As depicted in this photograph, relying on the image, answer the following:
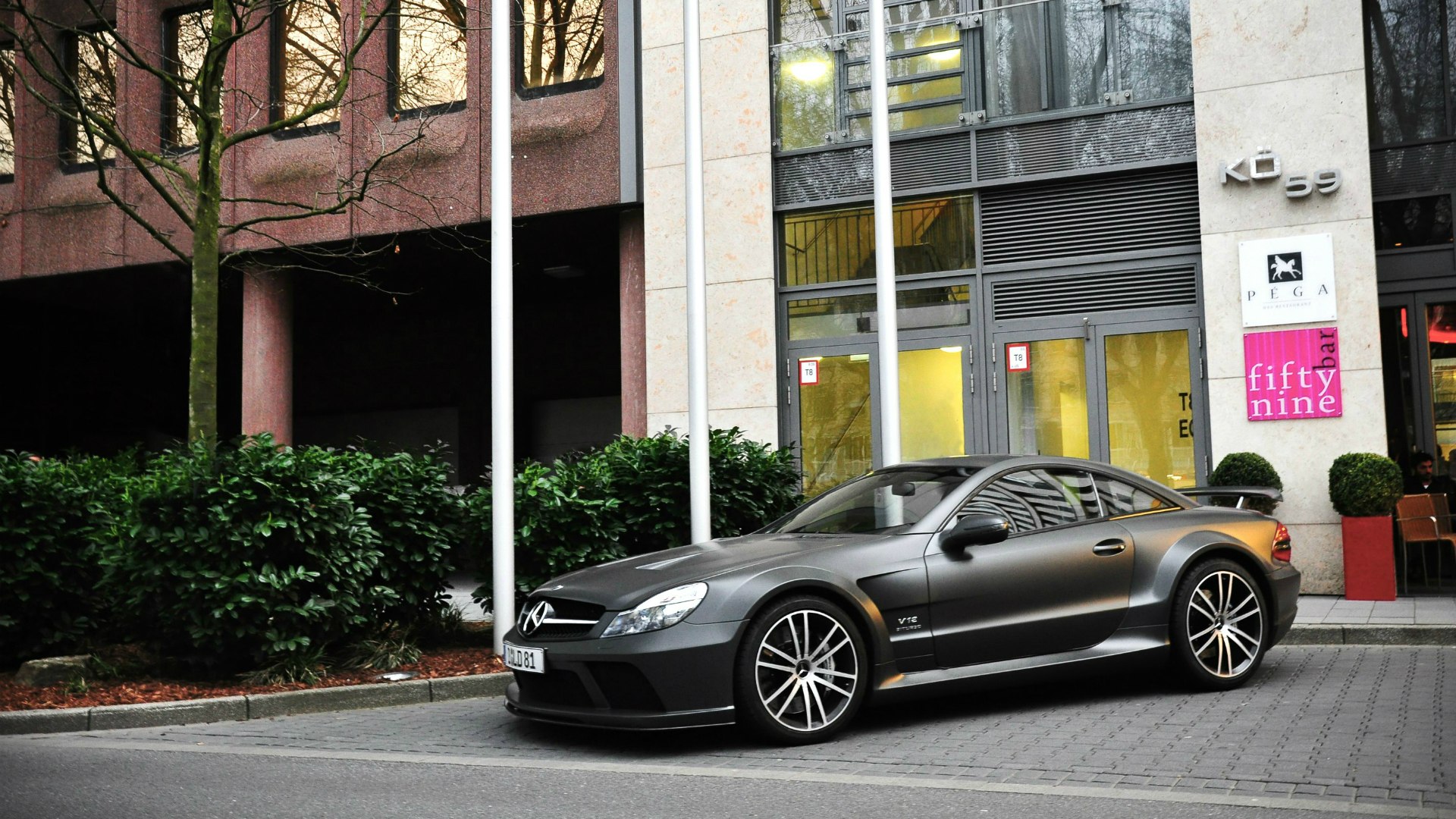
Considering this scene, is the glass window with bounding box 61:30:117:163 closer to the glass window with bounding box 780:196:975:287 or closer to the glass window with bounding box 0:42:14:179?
the glass window with bounding box 0:42:14:179

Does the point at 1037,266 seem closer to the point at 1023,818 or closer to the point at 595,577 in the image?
the point at 595,577

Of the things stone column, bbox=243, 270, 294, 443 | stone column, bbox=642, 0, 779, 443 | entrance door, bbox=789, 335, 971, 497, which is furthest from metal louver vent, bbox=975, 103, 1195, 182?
stone column, bbox=243, 270, 294, 443

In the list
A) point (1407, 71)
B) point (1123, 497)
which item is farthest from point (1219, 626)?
point (1407, 71)

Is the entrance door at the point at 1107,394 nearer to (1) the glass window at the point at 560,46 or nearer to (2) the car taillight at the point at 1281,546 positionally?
(2) the car taillight at the point at 1281,546

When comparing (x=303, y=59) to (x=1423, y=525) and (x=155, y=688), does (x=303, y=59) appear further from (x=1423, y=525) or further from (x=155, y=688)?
(x=1423, y=525)

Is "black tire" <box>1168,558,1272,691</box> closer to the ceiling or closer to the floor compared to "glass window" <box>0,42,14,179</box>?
closer to the floor

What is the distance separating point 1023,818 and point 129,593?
237 inches

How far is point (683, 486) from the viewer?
9.86m

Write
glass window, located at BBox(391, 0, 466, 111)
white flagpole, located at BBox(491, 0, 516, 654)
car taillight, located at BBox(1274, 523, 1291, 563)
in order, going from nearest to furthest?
car taillight, located at BBox(1274, 523, 1291, 563), white flagpole, located at BBox(491, 0, 516, 654), glass window, located at BBox(391, 0, 466, 111)

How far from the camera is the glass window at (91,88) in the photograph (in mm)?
10453

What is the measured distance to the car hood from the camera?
20.7 ft

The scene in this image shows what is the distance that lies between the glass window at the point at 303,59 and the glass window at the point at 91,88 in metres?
1.96

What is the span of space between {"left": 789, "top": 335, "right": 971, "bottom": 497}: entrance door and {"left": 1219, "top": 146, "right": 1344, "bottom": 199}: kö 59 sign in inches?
120

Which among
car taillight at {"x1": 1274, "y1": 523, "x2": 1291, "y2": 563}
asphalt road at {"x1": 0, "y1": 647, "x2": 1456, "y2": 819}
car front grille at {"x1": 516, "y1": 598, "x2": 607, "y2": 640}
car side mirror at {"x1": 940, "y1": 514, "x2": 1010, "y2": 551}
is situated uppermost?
car side mirror at {"x1": 940, "y1": 514, "x2": 1010, "y2": 551}
